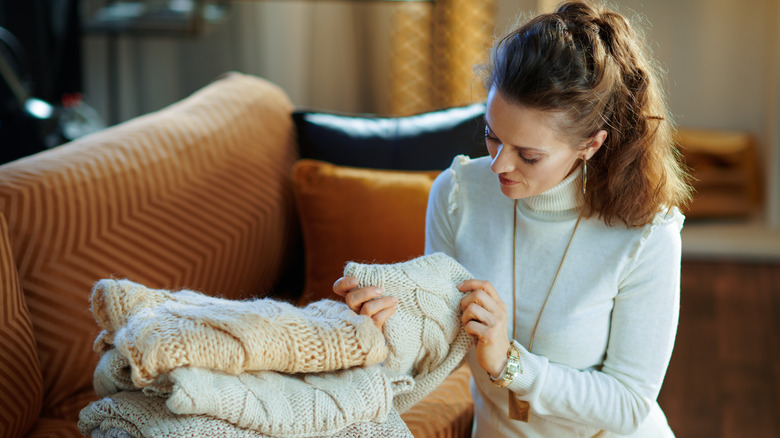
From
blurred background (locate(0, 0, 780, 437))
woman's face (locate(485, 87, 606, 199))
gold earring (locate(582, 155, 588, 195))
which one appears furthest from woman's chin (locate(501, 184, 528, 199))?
blurred background (locate(0, 0, 780, 437))

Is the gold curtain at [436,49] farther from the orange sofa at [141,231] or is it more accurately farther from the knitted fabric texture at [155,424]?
the knitted fabric texture at [155,424]

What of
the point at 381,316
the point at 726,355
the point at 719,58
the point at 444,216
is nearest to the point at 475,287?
the point at 381,316

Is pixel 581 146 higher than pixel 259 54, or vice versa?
pixel 581 146

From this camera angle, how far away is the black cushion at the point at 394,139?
1720 mm

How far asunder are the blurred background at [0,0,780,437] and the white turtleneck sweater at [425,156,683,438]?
1507 mm

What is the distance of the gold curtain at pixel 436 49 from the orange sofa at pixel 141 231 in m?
1.49

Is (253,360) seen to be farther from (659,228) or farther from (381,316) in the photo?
(659,228)

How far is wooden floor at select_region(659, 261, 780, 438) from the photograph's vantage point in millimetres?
2156

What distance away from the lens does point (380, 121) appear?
1822 mm

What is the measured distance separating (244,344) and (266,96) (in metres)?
1.20

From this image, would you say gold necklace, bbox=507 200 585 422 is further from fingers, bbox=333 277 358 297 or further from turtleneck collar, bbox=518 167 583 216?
fingers, bbox=333 277 358 297

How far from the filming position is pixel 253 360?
0.81 m

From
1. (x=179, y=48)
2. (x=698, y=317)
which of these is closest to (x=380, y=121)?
(x=698, y=317)

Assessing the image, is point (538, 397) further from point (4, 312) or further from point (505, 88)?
point (4, 312)
